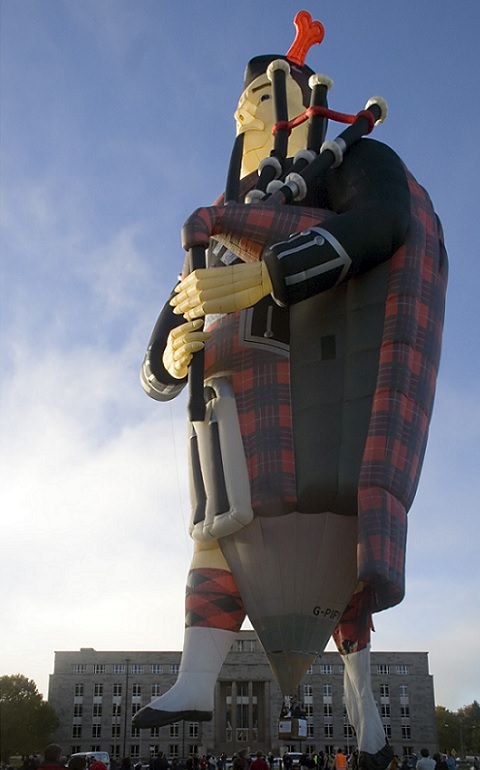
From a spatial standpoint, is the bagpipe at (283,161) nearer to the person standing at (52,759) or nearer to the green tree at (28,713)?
the person standing at (52,759)

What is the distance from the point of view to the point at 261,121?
11.7m

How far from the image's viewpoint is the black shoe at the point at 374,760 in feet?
30.1

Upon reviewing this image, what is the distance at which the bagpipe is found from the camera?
30.8 feet

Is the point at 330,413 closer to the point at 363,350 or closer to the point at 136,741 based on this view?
the point at 363,350

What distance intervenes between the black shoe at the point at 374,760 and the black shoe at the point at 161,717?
5.41 feet

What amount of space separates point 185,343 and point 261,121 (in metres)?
3.78

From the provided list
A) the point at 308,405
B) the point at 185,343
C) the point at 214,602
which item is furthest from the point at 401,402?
the point at 214,602

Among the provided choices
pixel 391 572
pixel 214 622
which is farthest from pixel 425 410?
pixel 214 622

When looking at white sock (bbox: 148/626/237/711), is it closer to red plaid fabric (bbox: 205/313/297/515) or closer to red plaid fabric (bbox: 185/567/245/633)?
red plaid fabric (bbox: 185/567/245/633)

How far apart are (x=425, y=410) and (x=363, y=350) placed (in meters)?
0.89

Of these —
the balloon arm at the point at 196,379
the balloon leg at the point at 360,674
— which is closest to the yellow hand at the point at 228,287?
the balloon arm at the point at 196,379

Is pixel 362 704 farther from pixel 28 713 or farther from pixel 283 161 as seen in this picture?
pixel 28 713

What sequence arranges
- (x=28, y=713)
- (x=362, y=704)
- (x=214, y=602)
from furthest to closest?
(x=28, y=713) < (x=362, y=704) < (x=214, y=602)

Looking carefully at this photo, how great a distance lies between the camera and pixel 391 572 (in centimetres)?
835
